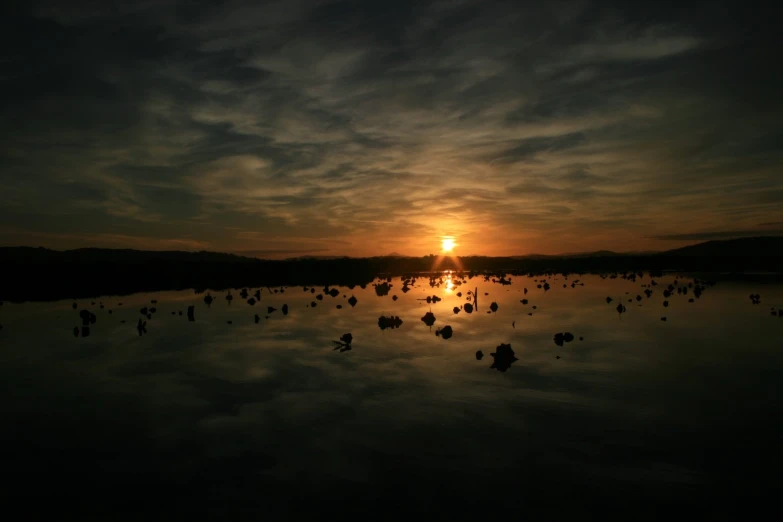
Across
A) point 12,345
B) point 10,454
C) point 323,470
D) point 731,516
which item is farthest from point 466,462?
point 12,345

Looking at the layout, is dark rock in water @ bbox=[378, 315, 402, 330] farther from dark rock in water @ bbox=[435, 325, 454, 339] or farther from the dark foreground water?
dark rock in water @ bbox=[435, 325, 454, 339]

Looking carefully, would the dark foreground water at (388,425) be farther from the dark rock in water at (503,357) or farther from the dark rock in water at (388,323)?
the dark rock in water at (388,323)

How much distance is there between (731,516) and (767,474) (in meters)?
2.38

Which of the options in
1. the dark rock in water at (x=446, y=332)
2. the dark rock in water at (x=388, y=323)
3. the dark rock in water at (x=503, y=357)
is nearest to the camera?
the dark rock in water at (x=503, y=357)

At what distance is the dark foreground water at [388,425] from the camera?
399 inches

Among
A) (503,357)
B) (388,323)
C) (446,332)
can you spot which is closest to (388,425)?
(503,357)

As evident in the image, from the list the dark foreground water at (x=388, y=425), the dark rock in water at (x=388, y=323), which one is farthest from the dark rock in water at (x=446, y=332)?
the dark rock in water at (x=388, y=323)

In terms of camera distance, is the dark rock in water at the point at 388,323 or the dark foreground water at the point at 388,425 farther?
the dark rock in water at the point at 388,323

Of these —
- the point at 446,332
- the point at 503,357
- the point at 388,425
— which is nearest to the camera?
the point at 388,425

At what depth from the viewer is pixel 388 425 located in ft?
47.1

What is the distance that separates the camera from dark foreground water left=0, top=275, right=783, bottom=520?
10.1 metres

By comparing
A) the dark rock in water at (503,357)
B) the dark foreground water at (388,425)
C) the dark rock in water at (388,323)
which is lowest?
the dark foreground water at (388,425)

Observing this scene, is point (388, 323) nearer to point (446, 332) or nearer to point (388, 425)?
point (446, 332)

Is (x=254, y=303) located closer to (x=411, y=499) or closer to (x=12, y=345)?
(x=12, y=345)
